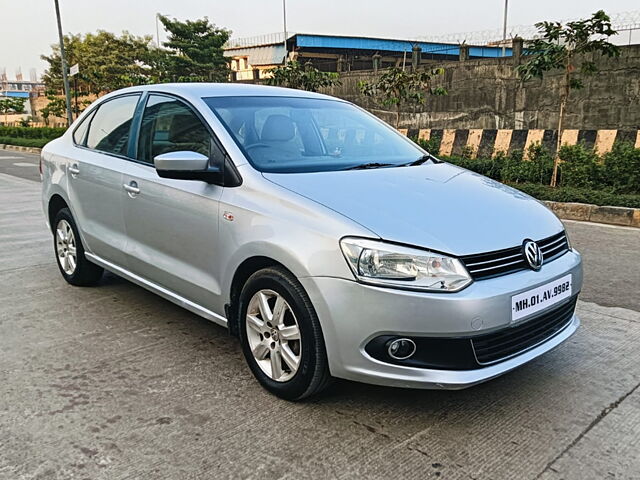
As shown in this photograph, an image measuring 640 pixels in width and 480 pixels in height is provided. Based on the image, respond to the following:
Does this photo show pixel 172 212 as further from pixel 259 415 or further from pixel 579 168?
pixel 579 168

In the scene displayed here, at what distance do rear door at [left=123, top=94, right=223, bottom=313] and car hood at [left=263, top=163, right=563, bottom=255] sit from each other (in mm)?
493

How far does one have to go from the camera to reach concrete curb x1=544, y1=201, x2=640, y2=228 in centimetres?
745

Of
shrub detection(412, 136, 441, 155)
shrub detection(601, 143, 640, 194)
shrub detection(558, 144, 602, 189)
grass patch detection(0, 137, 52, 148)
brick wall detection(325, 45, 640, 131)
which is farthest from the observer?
grass patch detection(0, 137, 52, 148)

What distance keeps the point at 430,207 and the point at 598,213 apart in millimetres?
5898

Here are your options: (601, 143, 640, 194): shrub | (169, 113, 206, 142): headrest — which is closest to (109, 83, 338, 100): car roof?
(169, 113, 206, 142): headrest

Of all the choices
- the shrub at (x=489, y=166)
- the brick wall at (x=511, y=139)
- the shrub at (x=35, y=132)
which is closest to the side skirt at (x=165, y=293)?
the shrub at (x=489, y=166)

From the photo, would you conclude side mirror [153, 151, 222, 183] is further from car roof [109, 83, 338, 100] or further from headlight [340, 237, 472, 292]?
headlight [340, 237, 472, 292]

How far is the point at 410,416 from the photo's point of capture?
2.79 m

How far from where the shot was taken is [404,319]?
95.2 inches

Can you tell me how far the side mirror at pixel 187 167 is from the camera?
9.99 feet

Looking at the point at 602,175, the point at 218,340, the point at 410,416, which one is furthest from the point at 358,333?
the point at 602,175

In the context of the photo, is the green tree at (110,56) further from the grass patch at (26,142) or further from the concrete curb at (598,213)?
the concrete curb at (598,213)

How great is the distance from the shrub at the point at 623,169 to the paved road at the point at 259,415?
17.4 feet

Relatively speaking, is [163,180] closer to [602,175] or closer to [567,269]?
[567,269]
